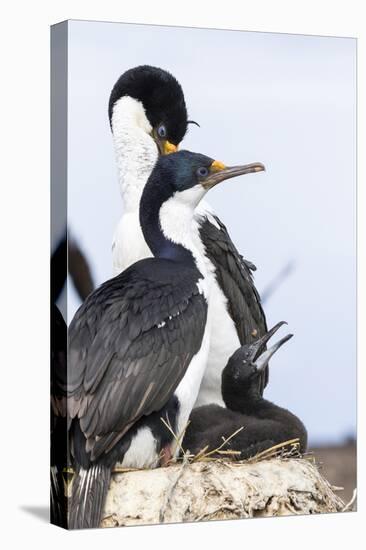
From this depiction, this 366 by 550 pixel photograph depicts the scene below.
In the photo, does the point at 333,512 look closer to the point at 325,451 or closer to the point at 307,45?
the point at 325,451

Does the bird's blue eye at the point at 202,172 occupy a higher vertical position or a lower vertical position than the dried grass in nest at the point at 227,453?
higher

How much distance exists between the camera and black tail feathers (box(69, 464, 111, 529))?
7543mm

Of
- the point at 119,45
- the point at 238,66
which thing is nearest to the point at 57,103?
the point at 119,45

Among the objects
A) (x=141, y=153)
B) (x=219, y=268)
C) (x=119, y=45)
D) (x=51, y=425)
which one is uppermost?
(x=119, y=45)

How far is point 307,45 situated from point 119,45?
114 cm

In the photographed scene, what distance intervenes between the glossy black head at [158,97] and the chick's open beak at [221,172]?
25 cm

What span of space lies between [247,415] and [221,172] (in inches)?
49.9

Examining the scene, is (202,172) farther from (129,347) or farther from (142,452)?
(142,452)

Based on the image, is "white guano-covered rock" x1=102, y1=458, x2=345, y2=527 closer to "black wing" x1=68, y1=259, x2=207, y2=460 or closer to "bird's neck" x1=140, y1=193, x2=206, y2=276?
"black wing" x1=68, y1=259, x2=207, y2=460

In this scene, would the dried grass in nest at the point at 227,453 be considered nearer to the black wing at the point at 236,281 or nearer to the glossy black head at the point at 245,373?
the glossy black head at the point at 245,373

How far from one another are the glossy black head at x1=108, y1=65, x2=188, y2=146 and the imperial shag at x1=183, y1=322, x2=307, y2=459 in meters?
1.18

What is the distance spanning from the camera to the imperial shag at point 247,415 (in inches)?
319

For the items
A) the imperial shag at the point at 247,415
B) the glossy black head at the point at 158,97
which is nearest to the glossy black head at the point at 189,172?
the glossy black head at the point at 158,97

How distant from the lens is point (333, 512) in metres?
8.33
